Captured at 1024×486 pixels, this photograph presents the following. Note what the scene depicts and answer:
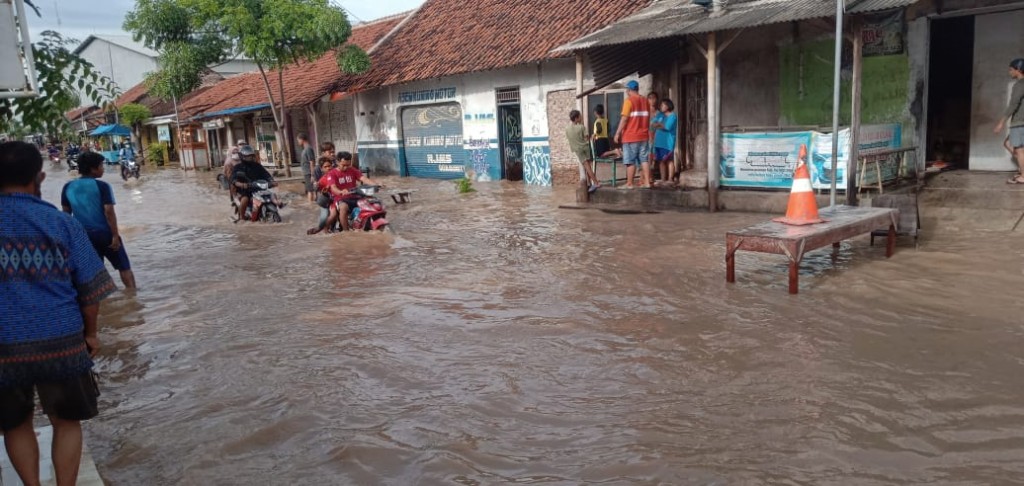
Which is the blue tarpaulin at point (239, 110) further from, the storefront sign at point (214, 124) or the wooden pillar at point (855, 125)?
the wooden pillar at point (855, 125)

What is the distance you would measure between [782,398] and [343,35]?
1901 centimetres

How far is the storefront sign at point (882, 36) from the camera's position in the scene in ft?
35.2

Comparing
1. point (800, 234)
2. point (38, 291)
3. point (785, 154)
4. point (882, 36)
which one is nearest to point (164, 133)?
point (785, 154)

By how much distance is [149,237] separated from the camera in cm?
1301

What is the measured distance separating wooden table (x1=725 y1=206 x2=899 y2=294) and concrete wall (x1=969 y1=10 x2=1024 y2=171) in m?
4.50

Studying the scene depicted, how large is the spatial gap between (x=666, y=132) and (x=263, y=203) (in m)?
7.05

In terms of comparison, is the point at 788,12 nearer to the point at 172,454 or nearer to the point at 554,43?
the point at 554,43

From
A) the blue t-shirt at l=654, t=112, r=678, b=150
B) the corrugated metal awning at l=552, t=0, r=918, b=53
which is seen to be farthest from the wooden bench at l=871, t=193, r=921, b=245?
the blue t-shirt at l=654, t=112, r=678, b=150

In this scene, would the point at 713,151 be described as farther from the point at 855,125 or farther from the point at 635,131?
the point at 855,125

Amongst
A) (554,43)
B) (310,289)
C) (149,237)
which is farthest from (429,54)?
(310,289)

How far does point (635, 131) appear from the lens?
12.6m

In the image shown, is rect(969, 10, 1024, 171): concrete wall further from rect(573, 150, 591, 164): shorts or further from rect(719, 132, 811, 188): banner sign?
rect(573, 150, 591, 164): shorts

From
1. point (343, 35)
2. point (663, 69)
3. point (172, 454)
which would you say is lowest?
point (172, 454)

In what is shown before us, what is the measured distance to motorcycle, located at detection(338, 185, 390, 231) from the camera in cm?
1098
